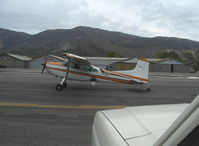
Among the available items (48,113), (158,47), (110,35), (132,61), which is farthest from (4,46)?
(48,113)

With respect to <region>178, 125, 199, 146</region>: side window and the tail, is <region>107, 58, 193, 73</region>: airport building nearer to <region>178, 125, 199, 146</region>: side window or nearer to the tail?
the tail

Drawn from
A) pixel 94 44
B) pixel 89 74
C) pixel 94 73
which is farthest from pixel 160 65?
pixel 94 44

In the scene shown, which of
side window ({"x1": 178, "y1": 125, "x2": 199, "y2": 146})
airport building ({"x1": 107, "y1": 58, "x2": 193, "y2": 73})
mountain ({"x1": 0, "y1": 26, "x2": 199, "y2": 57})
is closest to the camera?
side window ({"x1": 178, "y1": 125, "x2": 199, "y2": 146})

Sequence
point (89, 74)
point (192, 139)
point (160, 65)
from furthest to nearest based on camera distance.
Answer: point (160, 65), point (89, 74), point (192, 139)

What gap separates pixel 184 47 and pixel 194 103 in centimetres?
18612

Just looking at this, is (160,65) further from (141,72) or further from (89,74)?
(89,74)

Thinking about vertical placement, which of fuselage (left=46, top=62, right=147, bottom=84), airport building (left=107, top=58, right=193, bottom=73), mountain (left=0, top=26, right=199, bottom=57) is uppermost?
mountain (left=0, top=26, right=199, bottom=57)

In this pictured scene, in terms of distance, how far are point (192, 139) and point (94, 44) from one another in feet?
448

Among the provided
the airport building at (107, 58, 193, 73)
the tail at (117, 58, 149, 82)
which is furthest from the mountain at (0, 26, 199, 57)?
the tail at (117, 58, 149, 82)

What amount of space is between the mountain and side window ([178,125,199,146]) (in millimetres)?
116761

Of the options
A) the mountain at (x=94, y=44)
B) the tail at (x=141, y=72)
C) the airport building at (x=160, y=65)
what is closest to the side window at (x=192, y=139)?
the tail at (x=141, y=72)

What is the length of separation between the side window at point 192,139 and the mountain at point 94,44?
4597 inches

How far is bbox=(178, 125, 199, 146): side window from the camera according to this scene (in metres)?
0.81

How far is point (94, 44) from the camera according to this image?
13488 cm
